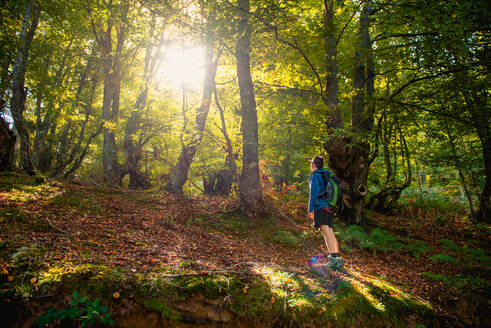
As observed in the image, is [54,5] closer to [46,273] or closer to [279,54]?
[279,54]

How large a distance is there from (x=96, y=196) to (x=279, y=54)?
26.3 feet

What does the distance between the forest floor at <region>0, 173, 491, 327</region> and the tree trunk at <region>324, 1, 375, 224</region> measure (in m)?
1.15

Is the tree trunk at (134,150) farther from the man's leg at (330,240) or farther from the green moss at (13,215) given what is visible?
the man's leg at (330,240)

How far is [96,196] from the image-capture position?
6812mm

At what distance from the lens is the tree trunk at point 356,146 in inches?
319

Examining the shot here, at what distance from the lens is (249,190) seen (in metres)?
7.59

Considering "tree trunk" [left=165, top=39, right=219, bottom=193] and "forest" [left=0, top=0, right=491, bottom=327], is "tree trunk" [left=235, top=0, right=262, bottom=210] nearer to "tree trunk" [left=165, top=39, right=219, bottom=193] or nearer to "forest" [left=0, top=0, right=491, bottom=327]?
"forest" [left=0, top=0, right=491, bottom=327]

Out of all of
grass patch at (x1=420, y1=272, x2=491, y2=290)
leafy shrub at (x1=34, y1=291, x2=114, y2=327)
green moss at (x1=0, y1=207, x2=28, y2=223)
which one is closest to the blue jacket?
grass patch at (x1=420, y1=272, x2=491, y2=290)

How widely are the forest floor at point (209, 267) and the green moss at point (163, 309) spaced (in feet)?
0.03

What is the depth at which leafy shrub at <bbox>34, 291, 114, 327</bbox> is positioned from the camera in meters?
1.99

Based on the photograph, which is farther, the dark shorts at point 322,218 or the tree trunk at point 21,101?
the tree trunk at point 21,101

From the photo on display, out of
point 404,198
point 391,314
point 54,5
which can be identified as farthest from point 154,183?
point 404,198

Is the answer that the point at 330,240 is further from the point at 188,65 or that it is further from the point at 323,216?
the point at 188,65

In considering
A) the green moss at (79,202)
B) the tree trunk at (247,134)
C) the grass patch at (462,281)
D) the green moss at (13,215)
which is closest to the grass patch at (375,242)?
the grass patch at (462,281)
